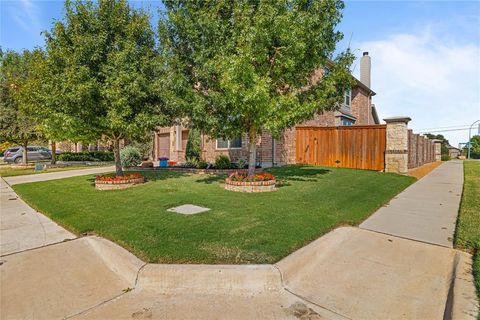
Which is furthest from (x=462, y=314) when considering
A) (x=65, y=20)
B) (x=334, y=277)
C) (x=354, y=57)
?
(x=65, y=20)

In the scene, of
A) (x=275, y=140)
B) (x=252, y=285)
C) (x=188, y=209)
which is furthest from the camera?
(x=275, y=140)

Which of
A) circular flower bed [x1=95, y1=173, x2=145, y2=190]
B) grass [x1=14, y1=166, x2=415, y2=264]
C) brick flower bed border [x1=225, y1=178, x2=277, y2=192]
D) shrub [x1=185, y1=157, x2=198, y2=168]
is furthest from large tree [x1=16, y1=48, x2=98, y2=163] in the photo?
shrub [x1=185, y1=157, x2=198, y2=168]

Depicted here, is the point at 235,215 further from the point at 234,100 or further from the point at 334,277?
the point at 234,100

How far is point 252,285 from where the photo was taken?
318 centimetres

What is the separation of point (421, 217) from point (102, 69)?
361 inches

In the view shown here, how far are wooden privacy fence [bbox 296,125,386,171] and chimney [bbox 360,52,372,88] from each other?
11.8 m

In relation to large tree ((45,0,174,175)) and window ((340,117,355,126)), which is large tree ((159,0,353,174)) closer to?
large tree ((45,0,174,175))

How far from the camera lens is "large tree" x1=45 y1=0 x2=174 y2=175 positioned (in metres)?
7.69

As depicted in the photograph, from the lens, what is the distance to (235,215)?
548 centimetres

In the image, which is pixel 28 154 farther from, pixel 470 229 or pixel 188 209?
pixel 470 229

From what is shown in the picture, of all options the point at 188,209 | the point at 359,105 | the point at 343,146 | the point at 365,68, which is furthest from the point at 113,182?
the point at 365,68

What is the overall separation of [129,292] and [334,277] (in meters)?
2.51

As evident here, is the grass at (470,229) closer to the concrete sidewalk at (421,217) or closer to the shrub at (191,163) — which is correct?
the concrete sidewalk at (421,217)

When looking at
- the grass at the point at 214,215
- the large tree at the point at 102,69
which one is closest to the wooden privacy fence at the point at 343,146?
the grass at the point at 214,215
